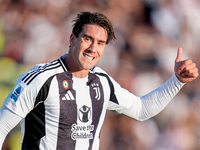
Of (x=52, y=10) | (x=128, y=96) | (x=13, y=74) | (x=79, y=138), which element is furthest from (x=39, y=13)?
(x=79, y=138)

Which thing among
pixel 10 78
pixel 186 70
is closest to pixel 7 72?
pixel 10 78

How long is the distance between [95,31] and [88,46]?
4.2 inches

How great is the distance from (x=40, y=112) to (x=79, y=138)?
11.9 inches

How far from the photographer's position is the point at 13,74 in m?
3.54

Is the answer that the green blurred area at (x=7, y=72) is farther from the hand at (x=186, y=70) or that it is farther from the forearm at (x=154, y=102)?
the hand at (x=186, y=70)

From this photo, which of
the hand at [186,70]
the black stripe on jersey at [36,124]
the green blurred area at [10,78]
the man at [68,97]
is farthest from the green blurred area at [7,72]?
the hand at [186,70]

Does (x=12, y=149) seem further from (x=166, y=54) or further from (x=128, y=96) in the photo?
(x=166, y=54)

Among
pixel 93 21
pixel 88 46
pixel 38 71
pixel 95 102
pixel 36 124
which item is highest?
pixel 93 21

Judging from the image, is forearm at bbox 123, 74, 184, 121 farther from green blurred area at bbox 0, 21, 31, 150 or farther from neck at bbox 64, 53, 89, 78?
green blurred area at bbox 0, 21, 31, 150

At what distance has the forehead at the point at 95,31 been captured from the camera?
5.86 feet

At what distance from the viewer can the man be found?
1.65m

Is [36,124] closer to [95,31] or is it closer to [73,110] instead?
[73,110]

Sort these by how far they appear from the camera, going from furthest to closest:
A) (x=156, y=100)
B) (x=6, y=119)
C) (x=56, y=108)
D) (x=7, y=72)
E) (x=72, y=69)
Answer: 1. (x=7, y=72)
2. (x=156, y=100)
3. (x=72, y=69)
4. (x=56, y=108)
5. (x=6, y=119)

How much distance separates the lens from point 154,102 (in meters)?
2.11
